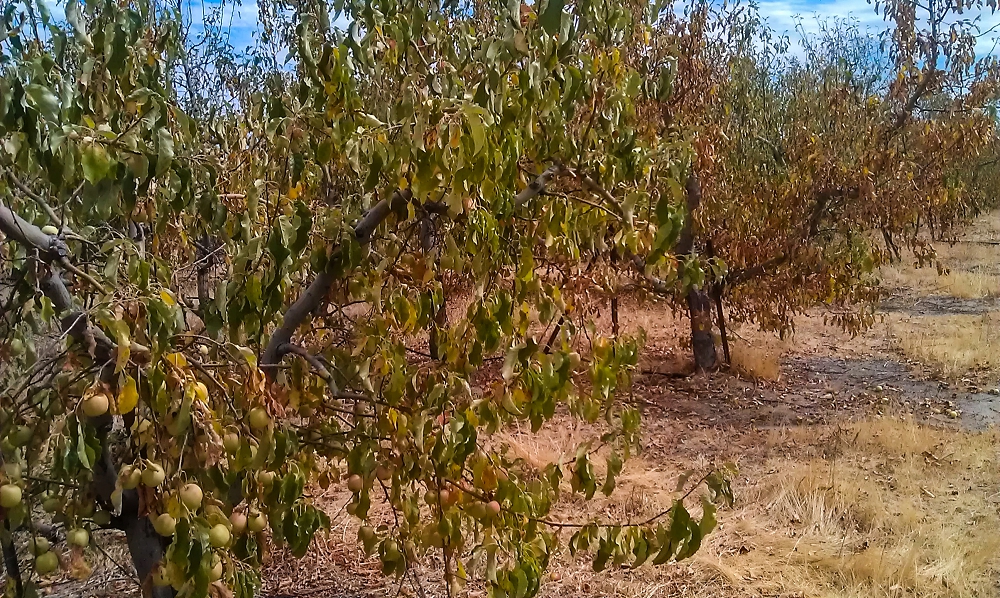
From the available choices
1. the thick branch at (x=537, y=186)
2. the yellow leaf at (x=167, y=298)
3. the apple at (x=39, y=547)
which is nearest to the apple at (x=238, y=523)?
the apple at (x=39, y=547)

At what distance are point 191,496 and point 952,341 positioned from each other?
9.36 metres

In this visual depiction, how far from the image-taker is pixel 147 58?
104 inches

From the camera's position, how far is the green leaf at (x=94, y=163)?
1368 millimetres

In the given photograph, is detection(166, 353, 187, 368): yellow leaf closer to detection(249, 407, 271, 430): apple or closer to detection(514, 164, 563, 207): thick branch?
detection(249, 407, 271, 430): apple

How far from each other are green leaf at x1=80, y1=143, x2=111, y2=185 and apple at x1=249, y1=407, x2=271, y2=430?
590 millimetres

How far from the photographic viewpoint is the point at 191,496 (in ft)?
5.12

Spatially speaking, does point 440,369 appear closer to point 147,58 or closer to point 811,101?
point 147,58

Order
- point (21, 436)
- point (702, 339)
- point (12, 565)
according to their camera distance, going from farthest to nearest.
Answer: point (702, 339), point (12, 565), point (21, 436)

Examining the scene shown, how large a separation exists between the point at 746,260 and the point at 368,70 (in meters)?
5.19

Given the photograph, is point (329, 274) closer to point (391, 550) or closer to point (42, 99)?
point (391, 550)

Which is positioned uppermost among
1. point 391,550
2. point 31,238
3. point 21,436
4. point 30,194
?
point 30,194

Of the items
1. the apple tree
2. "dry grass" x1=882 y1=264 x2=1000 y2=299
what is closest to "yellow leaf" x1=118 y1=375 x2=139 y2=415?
the apple tree

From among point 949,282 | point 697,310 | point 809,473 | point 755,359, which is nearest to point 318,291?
point 809,473

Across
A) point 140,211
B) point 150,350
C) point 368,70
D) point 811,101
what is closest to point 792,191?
point 811,101
